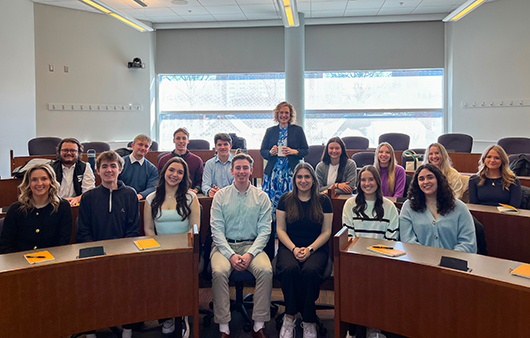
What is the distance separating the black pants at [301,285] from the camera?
7.91ft

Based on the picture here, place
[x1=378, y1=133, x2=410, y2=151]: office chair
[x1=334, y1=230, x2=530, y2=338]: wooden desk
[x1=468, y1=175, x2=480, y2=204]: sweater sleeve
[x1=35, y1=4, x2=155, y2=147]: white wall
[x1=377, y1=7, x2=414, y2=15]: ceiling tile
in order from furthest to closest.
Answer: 1. [x1=377, y1=7, x2=414, y2=15]: ceiling tile
2. [x1=35, y1=4, x2=155, y2=147]: white wall
3. [x1=378, y1=133, x2=410, y2=151]: office chair
4. [x1=468, y1=175, x2=480, y2=204]: sweater sleeve
5. [x1=334, y1=230, x2=530, y2=338]: wooden desk

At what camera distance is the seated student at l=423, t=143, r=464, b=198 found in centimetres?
357

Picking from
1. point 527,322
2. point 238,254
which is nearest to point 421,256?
point 527,322

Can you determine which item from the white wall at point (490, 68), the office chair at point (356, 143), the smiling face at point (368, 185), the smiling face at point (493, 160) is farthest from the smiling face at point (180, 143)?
the white wall at point (490, 68)

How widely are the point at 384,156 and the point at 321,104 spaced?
469 centimetres

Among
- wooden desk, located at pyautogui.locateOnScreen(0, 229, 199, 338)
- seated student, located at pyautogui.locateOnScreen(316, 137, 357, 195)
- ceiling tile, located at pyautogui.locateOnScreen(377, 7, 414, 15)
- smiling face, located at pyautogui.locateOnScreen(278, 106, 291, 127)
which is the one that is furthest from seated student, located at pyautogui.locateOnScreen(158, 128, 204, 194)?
ceiling tile, located at pyautogui.locateOnScreen(377, 7, 414, 15)

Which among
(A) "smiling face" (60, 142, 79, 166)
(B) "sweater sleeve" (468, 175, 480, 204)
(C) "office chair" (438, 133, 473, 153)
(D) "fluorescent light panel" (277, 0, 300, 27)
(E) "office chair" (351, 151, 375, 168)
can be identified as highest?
(D) "fluorescent light panel" (277, 0, 300, 27)

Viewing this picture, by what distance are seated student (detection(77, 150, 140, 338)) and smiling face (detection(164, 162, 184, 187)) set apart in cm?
28

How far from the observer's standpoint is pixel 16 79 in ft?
20.1

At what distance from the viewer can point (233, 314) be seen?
9.39ft

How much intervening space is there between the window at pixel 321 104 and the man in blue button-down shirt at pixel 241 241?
5.54 m

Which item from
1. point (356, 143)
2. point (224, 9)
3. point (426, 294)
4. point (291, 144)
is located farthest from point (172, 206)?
point (224, 9)

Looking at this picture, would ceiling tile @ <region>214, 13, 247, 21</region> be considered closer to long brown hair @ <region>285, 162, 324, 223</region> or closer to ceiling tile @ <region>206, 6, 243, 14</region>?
ceiling tile @ <region>206, 6, 243, 14</region>

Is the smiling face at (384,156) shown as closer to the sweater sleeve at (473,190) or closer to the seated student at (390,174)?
the seated student at (390,174)
